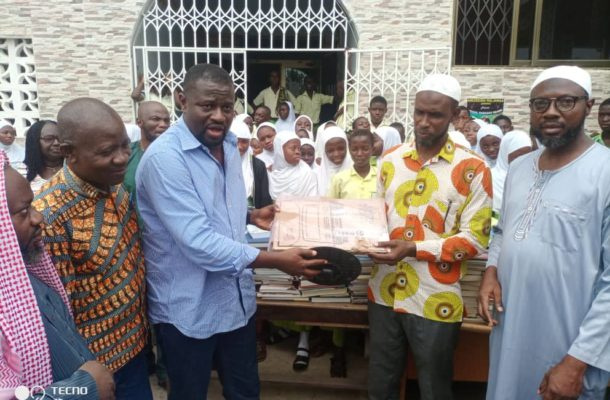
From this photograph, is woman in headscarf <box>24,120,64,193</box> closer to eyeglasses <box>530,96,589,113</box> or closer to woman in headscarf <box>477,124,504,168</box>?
eyeglasses <box>530,96,589,113</box>

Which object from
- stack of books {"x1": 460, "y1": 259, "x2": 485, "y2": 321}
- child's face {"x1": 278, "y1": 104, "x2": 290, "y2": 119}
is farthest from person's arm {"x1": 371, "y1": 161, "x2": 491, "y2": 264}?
child's face {"x1": 278, "y1": 104, "x2": 290, "y2": 119}

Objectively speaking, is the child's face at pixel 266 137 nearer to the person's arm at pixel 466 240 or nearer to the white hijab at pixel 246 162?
the white hijab at pixel 246 162

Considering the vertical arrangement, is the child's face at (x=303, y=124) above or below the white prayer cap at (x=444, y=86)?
below

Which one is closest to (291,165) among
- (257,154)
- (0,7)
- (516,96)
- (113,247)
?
(257,154)

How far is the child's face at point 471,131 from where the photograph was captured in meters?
6.87

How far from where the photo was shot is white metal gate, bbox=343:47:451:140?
900 cm

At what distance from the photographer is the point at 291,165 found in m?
5.16

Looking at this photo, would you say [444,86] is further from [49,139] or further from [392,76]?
[392,76]

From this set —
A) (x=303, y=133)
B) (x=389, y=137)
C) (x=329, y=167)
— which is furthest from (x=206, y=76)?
(x=303, y=133)

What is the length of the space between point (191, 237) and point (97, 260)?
36 centimetres

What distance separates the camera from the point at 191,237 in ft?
6.18

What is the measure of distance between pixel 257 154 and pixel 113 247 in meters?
4.49

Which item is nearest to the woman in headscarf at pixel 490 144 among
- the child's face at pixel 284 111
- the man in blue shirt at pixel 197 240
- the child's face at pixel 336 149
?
the child's face at pixel 336 149

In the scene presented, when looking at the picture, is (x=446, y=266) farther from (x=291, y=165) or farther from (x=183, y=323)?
(x=291, y=165)
